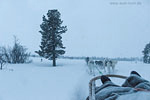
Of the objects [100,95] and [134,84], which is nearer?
[100,95]

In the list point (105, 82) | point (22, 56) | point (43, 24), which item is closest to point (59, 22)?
point (43, 24)

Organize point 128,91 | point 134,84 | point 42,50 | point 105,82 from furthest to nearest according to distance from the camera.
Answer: point 42,50 < point 105,82 < point 134,84 < point 128,91

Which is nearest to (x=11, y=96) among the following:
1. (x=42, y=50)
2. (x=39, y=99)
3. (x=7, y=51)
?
(x=39, y=99)

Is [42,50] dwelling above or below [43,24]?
below

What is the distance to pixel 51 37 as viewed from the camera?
21188 millimetres

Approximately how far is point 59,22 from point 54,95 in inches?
698

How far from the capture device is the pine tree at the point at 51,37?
69.4ft

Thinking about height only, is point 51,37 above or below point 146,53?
above

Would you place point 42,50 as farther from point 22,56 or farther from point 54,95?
point 54,95

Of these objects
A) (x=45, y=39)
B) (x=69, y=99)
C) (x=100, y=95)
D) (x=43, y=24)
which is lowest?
(x=69, y=99)

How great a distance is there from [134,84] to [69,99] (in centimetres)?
252

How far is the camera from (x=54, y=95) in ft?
14.7

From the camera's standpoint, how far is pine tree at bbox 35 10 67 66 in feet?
69.4

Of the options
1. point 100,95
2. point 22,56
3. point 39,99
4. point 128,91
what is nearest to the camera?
point 128,91
